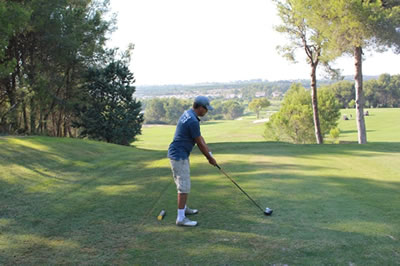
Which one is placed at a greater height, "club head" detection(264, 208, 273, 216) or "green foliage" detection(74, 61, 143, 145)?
"green foliage" detection(74, 61, 143, 145)

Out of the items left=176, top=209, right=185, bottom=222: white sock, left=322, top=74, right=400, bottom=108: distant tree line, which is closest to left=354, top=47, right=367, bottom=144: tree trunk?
left=176, top=209, right=185, bottom=222: white sock

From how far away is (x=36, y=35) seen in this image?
77.5 feet

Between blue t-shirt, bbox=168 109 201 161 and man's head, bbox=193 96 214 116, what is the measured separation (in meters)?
0.09

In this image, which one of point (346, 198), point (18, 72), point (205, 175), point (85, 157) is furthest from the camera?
point (18, 72)

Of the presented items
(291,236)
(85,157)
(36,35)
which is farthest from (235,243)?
(36,35)

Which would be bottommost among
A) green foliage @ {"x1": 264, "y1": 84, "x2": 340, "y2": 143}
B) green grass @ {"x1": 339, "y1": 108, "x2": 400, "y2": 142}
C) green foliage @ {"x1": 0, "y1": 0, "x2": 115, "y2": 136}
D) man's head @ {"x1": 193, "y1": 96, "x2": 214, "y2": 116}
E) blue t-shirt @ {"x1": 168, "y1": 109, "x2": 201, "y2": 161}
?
green grass @ {"x1": 339, "y1": 108, "x2": 400, "y2": 142}

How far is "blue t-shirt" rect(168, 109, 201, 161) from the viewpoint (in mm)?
6031

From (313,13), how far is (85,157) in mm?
16364

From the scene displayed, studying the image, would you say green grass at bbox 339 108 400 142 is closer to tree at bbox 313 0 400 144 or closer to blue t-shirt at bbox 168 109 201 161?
tree at bbox 313 0 400 144

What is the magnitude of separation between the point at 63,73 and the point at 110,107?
5.12 meters

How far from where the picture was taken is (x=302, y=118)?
175 feet

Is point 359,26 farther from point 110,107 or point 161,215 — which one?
point 110,107

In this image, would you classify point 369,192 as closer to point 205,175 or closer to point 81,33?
point 205,175

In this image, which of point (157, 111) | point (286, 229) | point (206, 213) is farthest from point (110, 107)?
point (157, 111)
